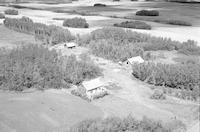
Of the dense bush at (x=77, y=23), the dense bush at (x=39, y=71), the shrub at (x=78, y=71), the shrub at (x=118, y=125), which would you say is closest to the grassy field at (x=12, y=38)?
the dense bush at (x=39, y=71)

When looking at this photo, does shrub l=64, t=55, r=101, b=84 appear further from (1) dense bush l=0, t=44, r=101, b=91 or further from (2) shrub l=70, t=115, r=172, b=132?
(2) shrub l=70, t=115, r=172, b=132

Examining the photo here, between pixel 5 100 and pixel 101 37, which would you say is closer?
pixel 5 100

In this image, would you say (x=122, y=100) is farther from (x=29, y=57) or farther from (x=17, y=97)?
(x=29, y=57)

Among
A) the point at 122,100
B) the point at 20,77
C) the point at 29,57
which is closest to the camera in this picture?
the point at 122,100

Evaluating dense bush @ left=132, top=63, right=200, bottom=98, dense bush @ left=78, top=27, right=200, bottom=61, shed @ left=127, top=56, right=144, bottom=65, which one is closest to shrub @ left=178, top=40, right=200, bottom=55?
dense bush @ left=78, top=27, right=200, bottom=61

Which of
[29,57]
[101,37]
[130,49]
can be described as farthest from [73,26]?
[29,57]

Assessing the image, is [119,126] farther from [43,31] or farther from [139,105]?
[43,31]

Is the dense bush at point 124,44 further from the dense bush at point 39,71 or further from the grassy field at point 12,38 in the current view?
the grassy field at point 12,38

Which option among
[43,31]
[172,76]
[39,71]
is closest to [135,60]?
[172,76]
